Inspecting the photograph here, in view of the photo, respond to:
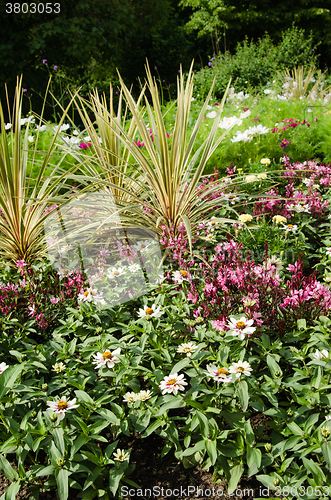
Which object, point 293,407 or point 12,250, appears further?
point 12,250

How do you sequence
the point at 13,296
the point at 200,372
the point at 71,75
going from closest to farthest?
the point at 200,372, the point at 13,296, the point at 71,75

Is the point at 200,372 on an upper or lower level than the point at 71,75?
lower

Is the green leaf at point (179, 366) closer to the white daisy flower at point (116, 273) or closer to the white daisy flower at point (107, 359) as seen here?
the white daisy flower at point (107, 359)

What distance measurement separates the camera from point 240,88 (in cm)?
737

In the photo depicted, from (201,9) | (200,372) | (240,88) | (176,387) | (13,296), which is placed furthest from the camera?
(201,9)

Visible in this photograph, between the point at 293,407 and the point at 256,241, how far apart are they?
3.39 ft

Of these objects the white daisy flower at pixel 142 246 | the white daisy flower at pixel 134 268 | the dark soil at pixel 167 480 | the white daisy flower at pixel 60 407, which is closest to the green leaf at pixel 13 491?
the dark soil at pixel 167 480

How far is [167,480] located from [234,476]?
267mm

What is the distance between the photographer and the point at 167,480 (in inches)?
54.1

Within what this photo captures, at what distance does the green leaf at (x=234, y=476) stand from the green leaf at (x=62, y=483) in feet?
1.77

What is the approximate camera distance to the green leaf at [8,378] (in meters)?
1.38

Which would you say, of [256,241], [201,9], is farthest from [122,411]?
[201,9]

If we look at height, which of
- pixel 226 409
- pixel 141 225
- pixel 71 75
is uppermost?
pixel 71 75

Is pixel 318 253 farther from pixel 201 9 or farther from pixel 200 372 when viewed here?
pixel 201 9
